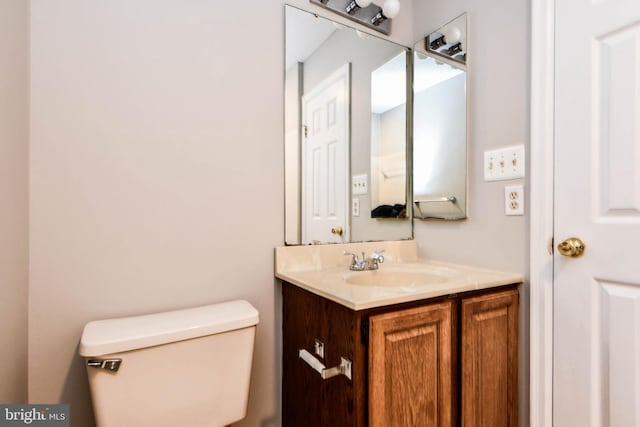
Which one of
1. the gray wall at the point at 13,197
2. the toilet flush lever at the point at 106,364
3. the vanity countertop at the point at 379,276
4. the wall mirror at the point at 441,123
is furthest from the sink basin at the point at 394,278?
the gray wall at the point at 13,197

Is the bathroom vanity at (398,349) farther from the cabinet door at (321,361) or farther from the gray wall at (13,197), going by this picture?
the gray wall at (13,197)

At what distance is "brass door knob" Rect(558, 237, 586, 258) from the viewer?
0.99m

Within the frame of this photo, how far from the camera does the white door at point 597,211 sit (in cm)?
90

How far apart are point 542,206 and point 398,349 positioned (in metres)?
0.71

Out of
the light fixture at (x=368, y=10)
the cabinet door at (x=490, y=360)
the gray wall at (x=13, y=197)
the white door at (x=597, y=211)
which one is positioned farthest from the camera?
the light fixture at (x=368, y=10)

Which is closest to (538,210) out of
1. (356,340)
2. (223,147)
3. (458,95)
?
(458,95)

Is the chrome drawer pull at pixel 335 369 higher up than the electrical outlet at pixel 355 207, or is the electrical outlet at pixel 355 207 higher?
the electrical outlet at pixel 355 207

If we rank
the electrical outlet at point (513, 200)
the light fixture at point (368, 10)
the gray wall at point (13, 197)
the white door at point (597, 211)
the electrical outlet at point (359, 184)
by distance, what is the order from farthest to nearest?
the electrical outlet at point (359, 184)
the light fixture at point (368, 10)
the electrical outlet at point (513, 200)
the white door at point (597, 211)
the gray wall at point (13, 197)

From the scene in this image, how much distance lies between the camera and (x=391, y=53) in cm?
158

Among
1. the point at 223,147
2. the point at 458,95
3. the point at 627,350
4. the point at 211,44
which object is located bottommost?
the point at 627,350

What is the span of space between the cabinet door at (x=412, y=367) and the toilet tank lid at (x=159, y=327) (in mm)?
417

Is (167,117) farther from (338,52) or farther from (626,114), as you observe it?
(626,114)

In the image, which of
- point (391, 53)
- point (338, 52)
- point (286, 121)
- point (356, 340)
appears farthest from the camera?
point (391, 53)

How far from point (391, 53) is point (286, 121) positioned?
71 centimetres
